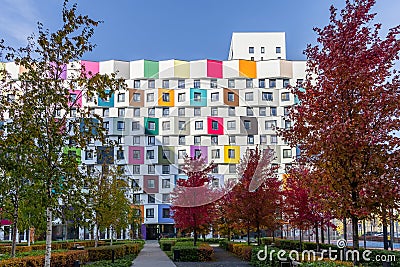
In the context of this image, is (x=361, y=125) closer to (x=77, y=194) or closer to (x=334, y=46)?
(x=334, y=46)

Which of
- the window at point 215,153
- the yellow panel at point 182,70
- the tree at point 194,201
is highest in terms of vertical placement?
the yellow panel at point 182,70

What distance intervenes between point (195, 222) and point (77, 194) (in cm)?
1773

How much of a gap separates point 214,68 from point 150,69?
386 inches

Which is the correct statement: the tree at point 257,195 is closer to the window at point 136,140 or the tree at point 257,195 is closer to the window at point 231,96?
the window at point 231,96

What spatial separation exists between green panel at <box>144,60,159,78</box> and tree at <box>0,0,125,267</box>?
179ft

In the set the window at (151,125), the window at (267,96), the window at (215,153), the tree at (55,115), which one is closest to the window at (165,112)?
the window at (151,125)

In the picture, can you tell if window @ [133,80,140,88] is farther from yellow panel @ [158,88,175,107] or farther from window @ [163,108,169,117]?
yellow panel @ [158,88,175,107]

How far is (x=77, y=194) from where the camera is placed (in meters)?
9.88

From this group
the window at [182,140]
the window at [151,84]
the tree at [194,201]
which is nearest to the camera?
the tree at [194,201]

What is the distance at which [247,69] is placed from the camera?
222ft

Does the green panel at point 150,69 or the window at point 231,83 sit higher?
the green panel at point 150,69

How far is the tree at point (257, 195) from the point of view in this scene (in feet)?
77.8

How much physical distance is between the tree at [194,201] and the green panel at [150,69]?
128 feet

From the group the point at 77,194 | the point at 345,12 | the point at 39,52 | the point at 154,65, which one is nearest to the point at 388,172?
the point at 345,12
